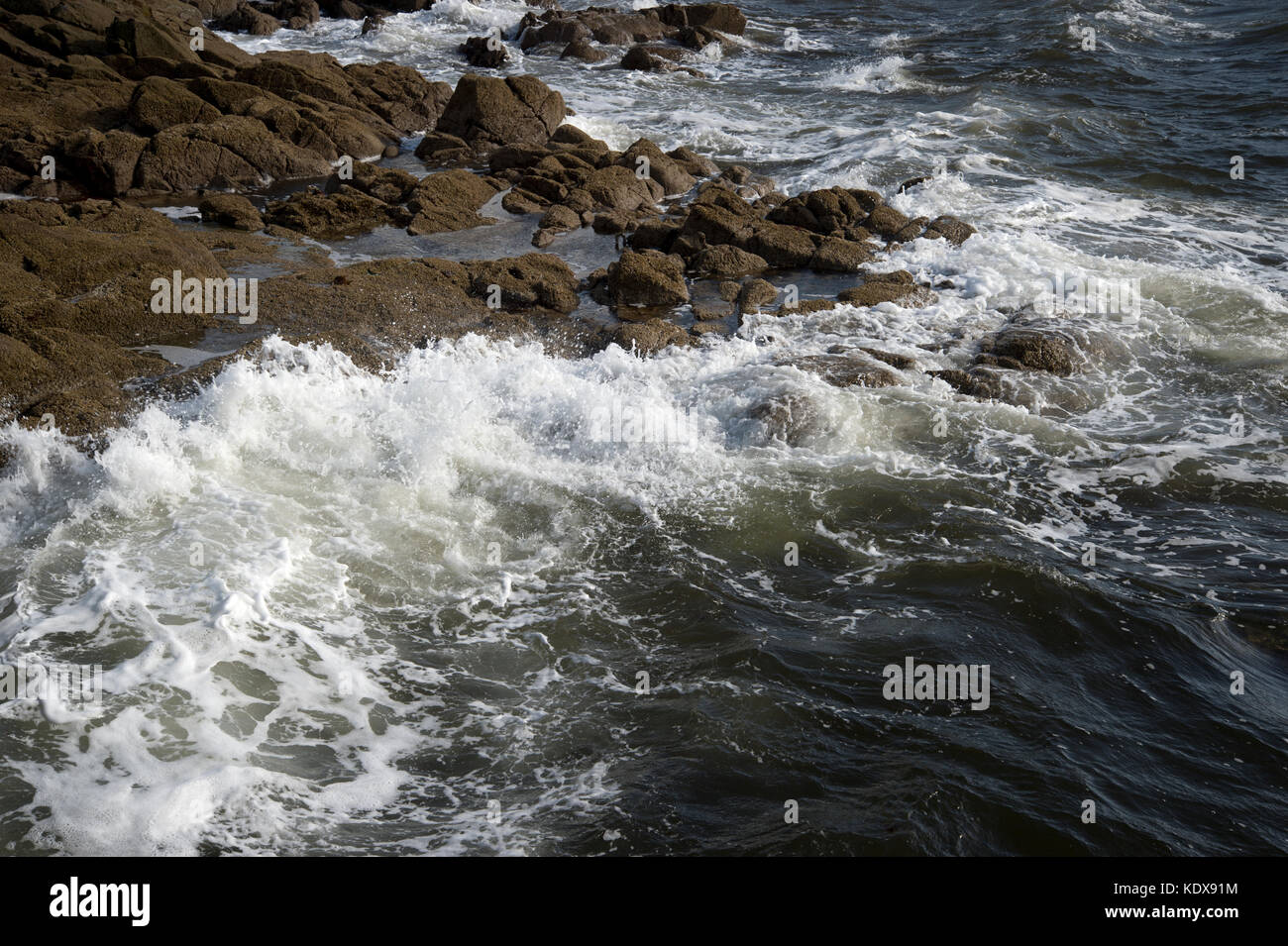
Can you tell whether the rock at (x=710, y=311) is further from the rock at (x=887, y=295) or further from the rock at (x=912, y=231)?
the rock at (x=912, y=231)

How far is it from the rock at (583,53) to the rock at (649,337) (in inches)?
687

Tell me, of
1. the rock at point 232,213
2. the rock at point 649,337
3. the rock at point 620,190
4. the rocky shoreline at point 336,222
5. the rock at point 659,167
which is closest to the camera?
the rocky shoreline at point 336,222

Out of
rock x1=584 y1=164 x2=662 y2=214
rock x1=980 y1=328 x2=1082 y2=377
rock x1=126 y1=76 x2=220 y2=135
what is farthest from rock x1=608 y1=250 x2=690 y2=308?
rock x1=126 y1=76 x2=220 y2=135

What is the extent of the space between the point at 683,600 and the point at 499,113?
14.1m

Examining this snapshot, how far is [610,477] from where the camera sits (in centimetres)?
920

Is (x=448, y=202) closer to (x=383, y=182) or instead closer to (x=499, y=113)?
(x=383, y=182)

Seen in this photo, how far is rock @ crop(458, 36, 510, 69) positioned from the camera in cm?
2659

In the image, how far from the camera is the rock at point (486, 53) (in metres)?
26.6

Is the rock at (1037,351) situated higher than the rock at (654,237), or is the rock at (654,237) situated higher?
the rock at (654,237)

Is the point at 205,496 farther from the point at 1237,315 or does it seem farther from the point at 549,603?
the point at 1237,315

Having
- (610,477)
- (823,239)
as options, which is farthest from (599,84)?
(610,477)

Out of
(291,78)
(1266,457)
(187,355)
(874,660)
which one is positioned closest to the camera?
(874,660)

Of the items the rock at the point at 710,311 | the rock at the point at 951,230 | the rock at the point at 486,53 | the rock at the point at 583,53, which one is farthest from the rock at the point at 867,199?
the rock at the point at 486,53
